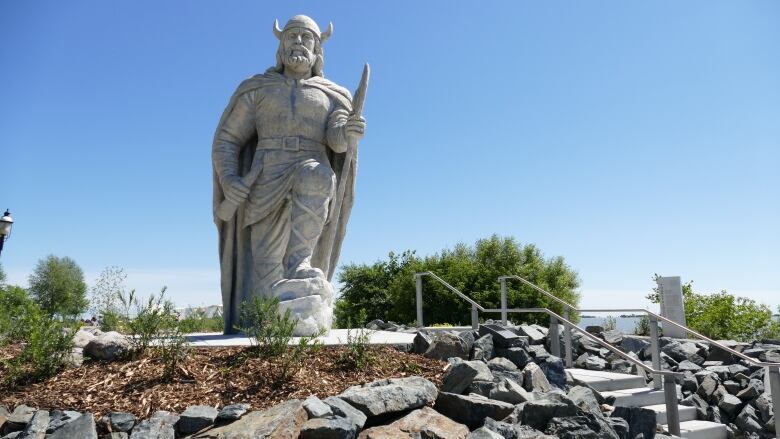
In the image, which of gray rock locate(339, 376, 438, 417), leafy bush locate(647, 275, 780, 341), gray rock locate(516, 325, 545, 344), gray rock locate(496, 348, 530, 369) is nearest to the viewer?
gray rock locate(339, 376, 438, 417)

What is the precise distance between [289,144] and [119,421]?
3560 millimetres

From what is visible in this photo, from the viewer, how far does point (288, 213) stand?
6.19 meters

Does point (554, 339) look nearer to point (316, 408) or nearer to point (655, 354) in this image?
point (655, 354)

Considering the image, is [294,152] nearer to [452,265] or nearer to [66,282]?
[452,265]

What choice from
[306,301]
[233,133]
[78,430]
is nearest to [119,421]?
[78,430]

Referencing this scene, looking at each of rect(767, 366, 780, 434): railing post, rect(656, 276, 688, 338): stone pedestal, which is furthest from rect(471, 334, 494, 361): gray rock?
rect(656, 276, 688, 338): stone pedestal

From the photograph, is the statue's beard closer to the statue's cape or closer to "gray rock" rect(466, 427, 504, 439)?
the statue's cape

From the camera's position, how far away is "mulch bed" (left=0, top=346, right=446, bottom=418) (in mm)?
3639

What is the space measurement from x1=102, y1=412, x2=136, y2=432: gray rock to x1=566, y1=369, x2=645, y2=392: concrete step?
4085 millimetres

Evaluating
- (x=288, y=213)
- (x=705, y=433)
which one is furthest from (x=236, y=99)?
(x=705, y=433)

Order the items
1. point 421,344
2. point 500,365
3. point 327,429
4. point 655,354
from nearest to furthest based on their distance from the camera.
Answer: point 327,429 < point 500,365 < point 421,344 < point 655,354

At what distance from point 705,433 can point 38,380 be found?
602cm

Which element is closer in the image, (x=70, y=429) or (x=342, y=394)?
(x=70, y=429)

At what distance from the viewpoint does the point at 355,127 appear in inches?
238
